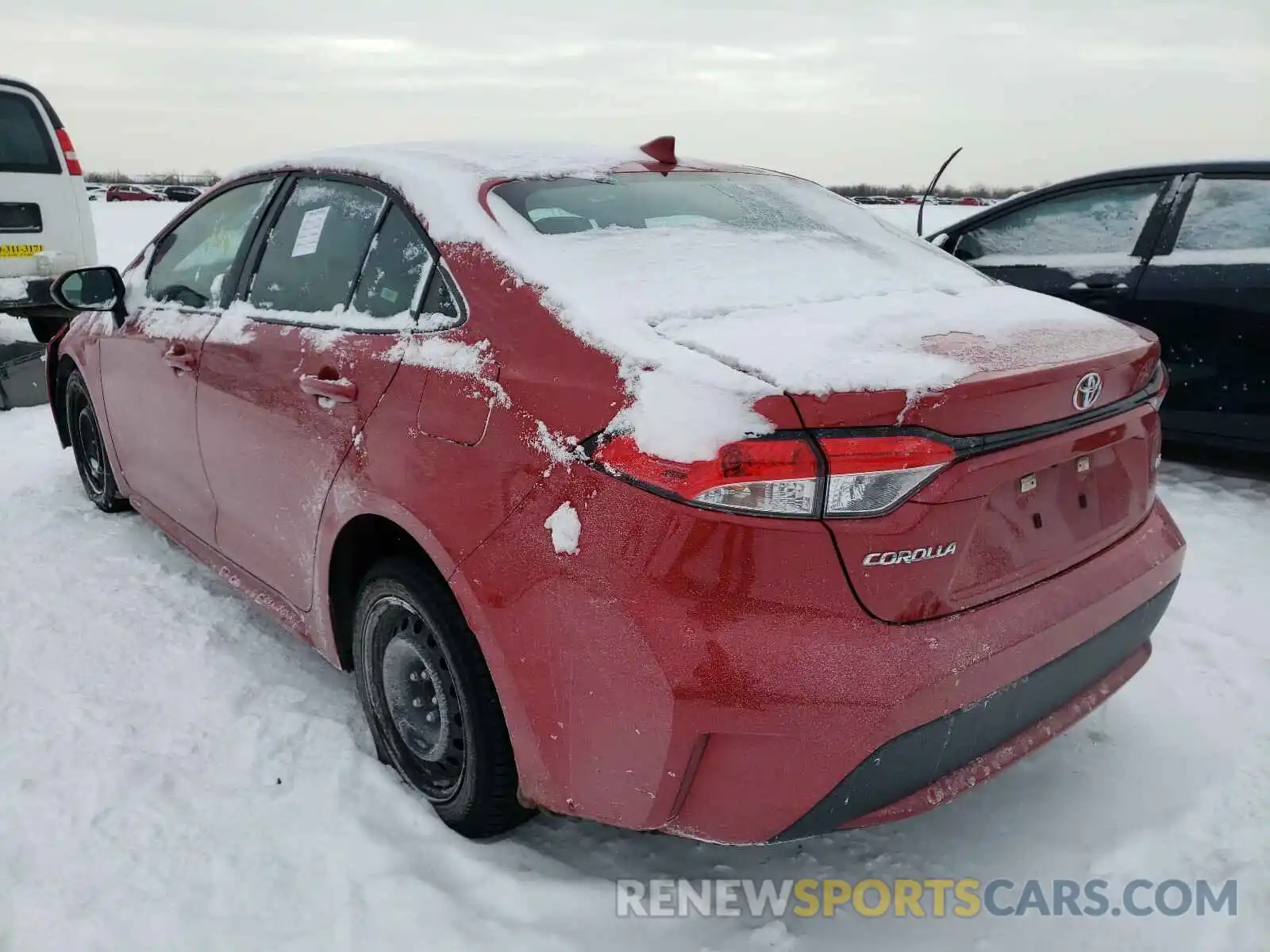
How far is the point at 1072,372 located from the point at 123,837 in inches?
91.1

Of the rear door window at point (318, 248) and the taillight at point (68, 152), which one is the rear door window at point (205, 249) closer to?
the rear door window at point (318, 248)

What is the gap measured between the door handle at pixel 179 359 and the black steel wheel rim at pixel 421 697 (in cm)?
123

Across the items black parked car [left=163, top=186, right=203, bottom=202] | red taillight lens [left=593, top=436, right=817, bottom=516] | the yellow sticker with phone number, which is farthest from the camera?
black parked car [left=163, top=186, right=203, bottom=202]

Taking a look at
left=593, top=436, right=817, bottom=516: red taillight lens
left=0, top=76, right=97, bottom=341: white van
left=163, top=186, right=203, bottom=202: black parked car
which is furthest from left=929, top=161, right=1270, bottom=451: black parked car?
left=0, top=76, right=97, bottom=341: white van

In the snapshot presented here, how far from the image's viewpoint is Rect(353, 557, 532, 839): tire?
6.52ft

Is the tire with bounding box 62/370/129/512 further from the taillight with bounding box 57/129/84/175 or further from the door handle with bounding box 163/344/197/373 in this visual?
the taillight with bounding box 57/129/84/175

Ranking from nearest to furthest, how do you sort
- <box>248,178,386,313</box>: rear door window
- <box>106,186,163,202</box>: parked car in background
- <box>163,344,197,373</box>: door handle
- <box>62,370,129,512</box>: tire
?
<box>248,178,386,313</box>: rear door window → <box>163,344,197,373</box>: door handle → <box>62,370,129,512</box>: tire → <box>106,186,163,202</box>: parked car in background

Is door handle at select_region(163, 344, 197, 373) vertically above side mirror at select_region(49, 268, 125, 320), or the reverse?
side mirror at select_region(49, 268, 125, 320)

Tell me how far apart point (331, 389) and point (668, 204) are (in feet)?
3.23

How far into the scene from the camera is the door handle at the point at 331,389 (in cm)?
220

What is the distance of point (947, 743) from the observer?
5.56 feet

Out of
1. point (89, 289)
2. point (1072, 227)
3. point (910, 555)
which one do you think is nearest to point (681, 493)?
point (910, 555)

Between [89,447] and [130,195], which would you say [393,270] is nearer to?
[89,447]

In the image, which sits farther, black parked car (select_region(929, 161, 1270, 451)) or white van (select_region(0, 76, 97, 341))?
white van (select_region(0, 76, 97, 341))
